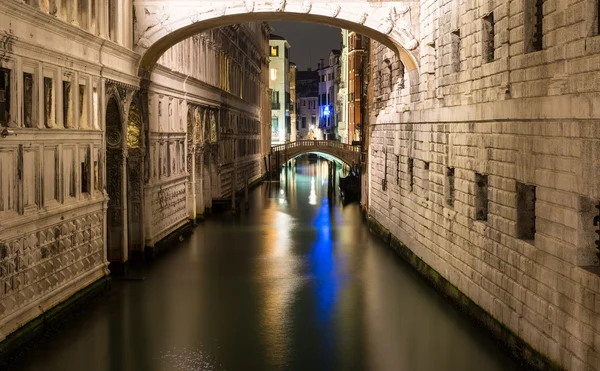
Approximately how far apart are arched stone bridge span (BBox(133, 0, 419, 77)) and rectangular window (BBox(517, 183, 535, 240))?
7684 mm

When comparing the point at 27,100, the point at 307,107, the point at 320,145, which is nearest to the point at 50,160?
the point at 27,100

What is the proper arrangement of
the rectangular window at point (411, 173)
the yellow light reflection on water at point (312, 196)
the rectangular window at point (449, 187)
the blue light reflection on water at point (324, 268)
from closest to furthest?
the blue light reflection on water at point (324, 268) → the rectangular window at point (449, 187) → the rectangular window at point (411, 173) → the yellow light reflection on water at point (312, 196)

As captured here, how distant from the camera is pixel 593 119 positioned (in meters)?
8.47

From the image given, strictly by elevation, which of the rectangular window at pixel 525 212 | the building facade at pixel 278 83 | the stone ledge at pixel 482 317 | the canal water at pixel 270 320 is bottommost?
the canal water at pixel 270 320

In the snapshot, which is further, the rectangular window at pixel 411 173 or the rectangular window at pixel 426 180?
the rectangular window at pixel 411 173

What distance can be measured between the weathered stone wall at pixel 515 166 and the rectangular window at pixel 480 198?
0.02m

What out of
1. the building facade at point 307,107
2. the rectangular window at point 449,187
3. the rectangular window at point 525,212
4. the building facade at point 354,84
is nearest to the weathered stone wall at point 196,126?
the rectangular window at point 449,187

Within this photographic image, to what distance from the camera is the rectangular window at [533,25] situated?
10.6m

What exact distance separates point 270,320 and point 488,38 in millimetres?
5785

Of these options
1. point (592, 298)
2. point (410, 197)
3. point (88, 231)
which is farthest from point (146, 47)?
point (592, 298)

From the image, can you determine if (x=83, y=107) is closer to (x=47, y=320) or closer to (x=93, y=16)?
(x=93, y=16)

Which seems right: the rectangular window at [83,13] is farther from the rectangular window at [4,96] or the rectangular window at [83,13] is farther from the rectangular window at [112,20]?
the rectangular window at [4,96]

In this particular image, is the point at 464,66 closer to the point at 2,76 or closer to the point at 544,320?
the point at 544,320

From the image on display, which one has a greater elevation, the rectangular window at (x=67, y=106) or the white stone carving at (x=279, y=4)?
the white stone carving at (x=279, y=4)
